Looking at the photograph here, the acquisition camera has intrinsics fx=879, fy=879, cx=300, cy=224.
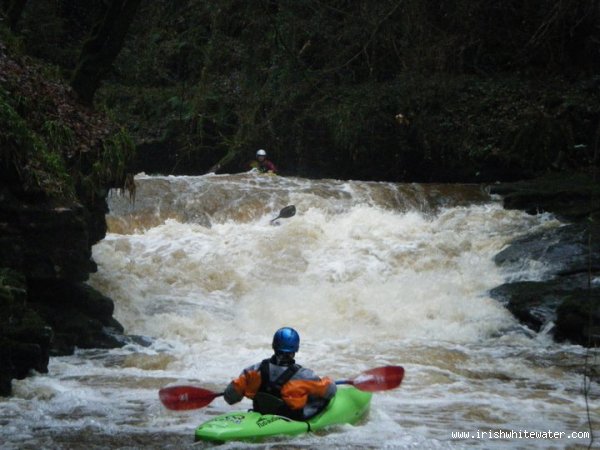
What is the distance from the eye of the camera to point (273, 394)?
507cm

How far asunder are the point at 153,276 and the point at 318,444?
18.0 ft

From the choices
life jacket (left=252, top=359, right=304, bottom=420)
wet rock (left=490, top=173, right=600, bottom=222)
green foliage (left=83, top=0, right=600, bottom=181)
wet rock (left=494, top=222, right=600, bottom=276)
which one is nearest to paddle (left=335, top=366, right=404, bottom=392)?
life jacket (left=252, top=359, right=304, bottom=420)

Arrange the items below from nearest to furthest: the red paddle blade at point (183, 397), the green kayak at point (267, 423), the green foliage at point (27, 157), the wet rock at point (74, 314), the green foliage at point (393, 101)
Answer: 1. the green kayak at point (267, 423)
2. the red paddle blade at point (183, 397)
3. the green foliage at point (27, 157)
4. the wet rock at point (74, 314)
5. the green foliage at point (393, 101)

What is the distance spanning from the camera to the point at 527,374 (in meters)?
7.20

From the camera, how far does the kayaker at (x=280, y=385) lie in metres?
5.06

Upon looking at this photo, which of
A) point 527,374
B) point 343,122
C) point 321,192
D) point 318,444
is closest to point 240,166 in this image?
point 343,122

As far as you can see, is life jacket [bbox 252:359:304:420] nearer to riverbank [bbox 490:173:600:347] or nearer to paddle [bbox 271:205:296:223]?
riverbank [bbox 490:173:600:347]

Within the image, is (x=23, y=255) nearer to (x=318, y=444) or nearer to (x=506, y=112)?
(x=318, y=444)

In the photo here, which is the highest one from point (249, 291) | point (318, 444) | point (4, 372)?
point (249, 291)

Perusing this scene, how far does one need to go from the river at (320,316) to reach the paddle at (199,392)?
189mm

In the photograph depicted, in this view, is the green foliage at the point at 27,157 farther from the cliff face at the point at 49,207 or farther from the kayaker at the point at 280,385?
the kayaker at the point at 280,385

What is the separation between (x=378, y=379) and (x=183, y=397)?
1.25m

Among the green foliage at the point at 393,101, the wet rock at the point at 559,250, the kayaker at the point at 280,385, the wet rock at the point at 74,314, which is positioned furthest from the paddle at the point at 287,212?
the kayaker at the point at 280,385

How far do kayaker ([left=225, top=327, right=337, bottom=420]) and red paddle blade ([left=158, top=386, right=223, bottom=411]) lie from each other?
309 millimetres
